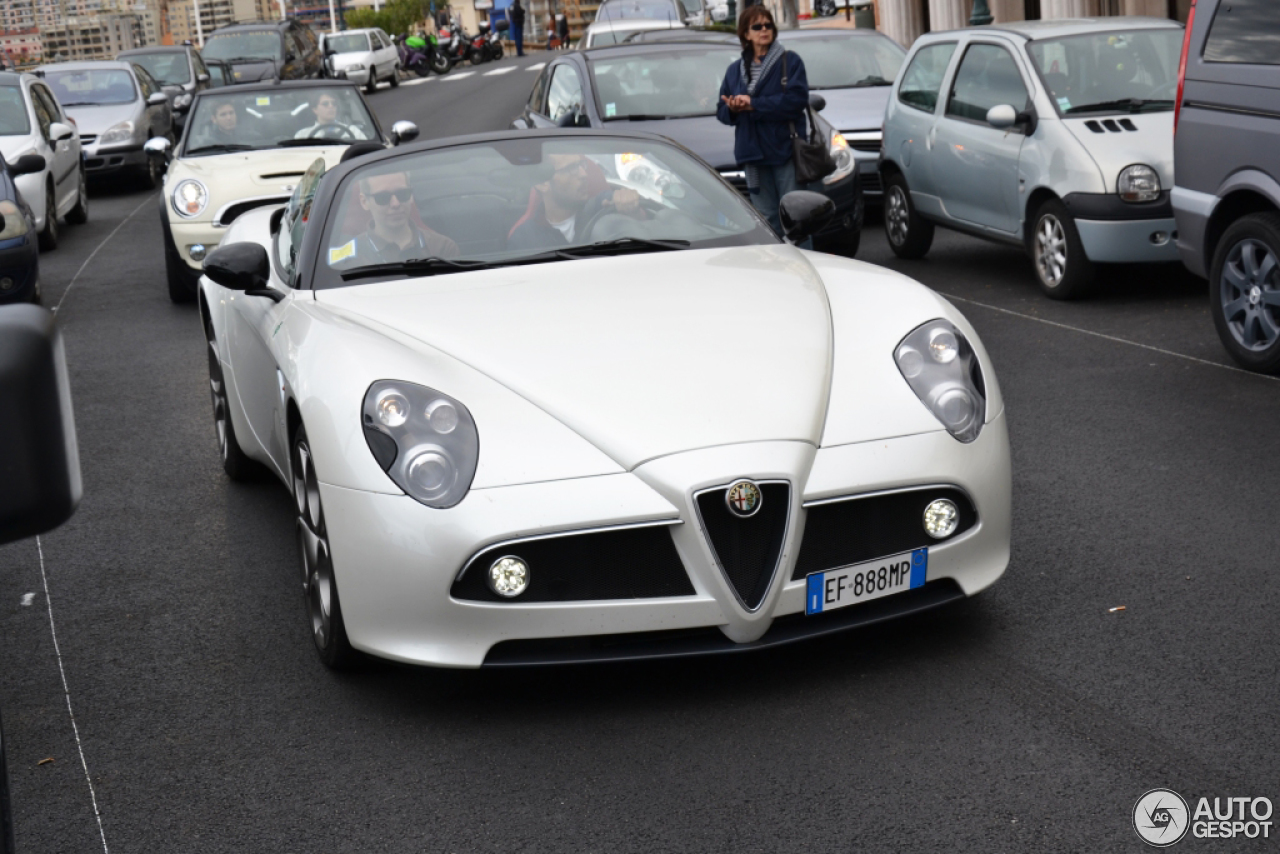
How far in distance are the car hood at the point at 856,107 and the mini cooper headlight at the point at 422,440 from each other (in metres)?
9.25

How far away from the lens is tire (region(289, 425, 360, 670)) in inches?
165

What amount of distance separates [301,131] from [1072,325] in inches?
234

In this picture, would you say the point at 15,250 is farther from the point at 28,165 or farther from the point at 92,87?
the point at 92,87

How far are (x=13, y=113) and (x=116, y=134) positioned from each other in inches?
179

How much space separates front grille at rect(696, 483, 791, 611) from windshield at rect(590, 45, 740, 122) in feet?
26.9

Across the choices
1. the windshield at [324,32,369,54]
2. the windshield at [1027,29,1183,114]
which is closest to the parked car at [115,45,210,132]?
the windshield at [324,32,369,54]

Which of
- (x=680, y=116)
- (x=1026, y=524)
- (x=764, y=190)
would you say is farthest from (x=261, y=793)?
(x=680, y=116)

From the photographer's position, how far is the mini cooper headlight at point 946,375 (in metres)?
4.15

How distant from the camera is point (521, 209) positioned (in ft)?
17.7

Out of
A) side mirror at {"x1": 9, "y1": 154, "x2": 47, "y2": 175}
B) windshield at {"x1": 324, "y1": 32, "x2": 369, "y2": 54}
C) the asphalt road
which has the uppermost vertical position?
windshield at {"x1": 324, "y1": 32, "x2": 369, "y2": 54}

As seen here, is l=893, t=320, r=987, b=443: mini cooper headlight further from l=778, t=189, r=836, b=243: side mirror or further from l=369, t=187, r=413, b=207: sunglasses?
l=369, t=187, r=413, b=207: sunglasses

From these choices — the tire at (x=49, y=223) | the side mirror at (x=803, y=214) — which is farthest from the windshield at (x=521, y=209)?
the tire at (x=49, y=223)

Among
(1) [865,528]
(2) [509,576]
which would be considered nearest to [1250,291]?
(1) [865,528]

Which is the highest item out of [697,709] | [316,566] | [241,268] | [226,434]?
[241,268]
